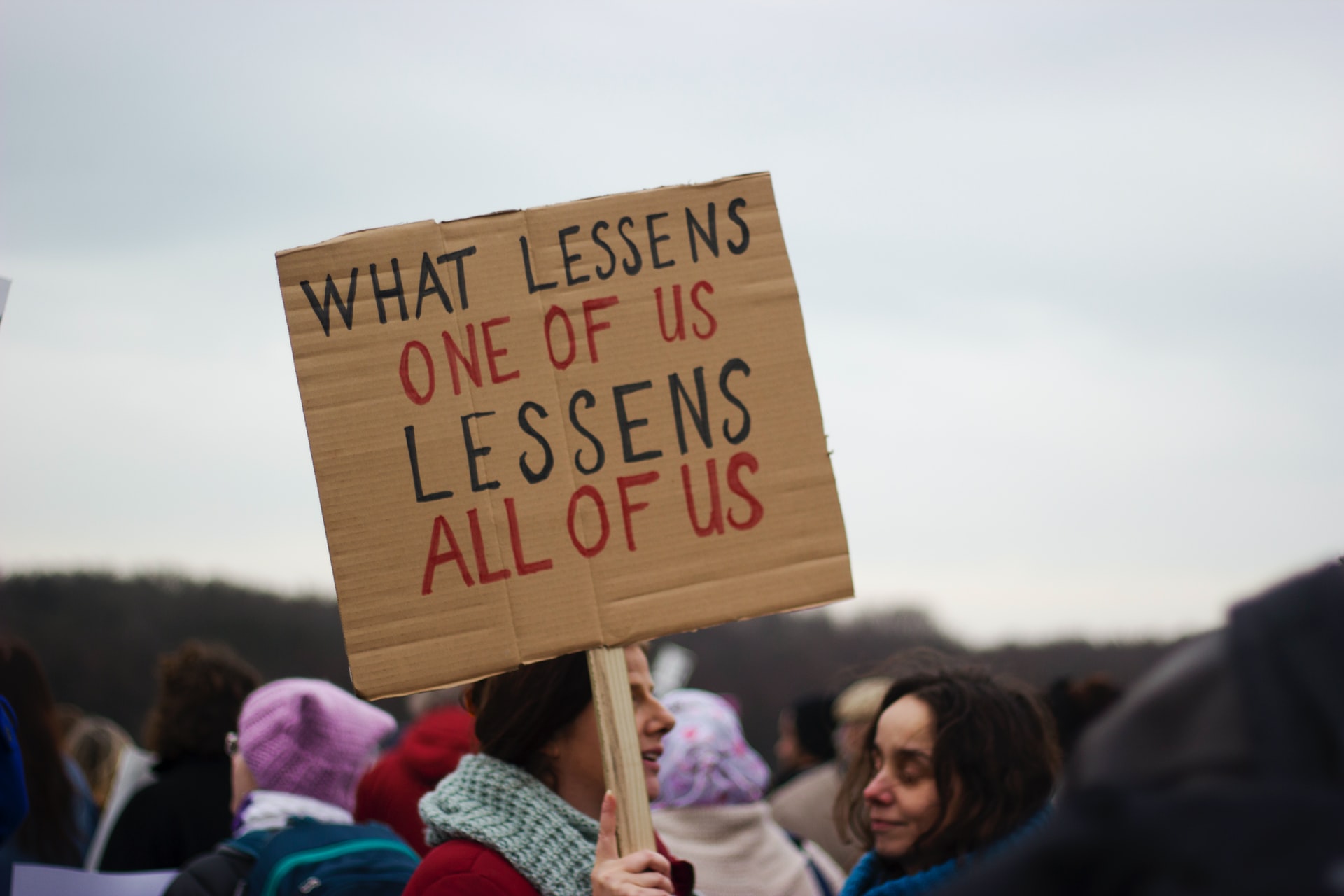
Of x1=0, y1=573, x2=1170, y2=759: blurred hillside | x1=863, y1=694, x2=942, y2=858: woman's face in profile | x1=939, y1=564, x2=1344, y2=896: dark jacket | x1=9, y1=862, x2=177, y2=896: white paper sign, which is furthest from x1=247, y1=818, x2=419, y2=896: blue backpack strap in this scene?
x1=0, y1=573, x2=1170, y2=759: blurred hillside

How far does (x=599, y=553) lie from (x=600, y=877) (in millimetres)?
539

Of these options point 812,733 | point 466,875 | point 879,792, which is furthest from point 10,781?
point 812,733

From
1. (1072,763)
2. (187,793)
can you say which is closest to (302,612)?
(187,793)

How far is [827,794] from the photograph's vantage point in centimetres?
495

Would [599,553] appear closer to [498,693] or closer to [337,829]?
[498,693]

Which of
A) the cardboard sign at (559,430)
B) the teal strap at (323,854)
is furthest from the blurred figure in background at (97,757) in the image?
the cardboard sign at (559,430)

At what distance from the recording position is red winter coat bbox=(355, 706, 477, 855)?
3.84 metres

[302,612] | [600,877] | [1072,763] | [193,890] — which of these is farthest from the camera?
[302,612]

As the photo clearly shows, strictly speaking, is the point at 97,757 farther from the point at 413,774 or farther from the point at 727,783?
the point at 727,783

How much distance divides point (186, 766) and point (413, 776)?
0.82 meters

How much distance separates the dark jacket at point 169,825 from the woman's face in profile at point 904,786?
7.79 ft

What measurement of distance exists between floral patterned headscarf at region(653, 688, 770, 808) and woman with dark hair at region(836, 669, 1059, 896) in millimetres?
1267

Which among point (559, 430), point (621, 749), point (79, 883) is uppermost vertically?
point (559, 430)

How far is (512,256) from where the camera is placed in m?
2.10
